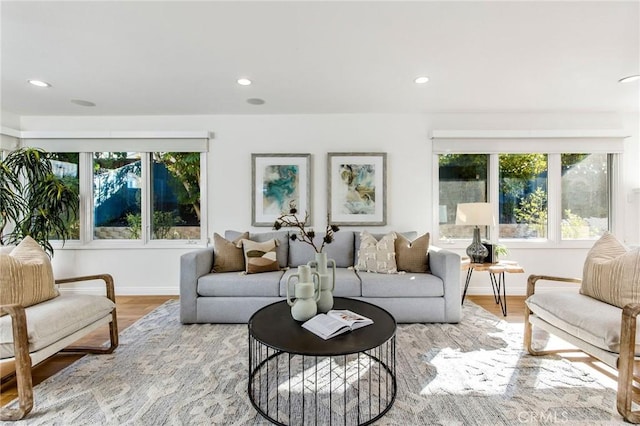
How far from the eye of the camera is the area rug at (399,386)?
1.55 meters

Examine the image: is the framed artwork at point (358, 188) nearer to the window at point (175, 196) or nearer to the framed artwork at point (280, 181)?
the framed artwork at point (280, 181)

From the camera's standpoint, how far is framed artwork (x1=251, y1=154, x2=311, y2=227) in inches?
148

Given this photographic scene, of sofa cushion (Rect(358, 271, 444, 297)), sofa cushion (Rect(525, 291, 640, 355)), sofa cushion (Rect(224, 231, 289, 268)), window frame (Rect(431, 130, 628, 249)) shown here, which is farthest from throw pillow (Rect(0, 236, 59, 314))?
window frame (Rect(431, 130, 628, 249))

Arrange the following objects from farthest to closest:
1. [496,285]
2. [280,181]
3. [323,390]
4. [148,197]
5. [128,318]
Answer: [148,197], [280,181], [496,285], [128,318], [323,390]

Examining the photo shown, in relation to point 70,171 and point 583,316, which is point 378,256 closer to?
point 583,316

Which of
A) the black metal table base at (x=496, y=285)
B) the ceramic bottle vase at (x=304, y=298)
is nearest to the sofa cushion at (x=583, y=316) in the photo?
the black metal table base at (x=496, y=285)

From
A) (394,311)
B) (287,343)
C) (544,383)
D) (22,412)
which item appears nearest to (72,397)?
(22,412)

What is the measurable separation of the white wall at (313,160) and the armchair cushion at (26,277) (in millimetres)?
1742

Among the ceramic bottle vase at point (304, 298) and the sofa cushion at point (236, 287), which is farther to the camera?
the sofa cushion at point (236, 287)

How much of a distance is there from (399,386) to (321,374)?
49cm

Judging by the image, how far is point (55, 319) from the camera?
177cm

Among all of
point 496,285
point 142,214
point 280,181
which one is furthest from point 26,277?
point 496,285

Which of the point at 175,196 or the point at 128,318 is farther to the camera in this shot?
the point at 175,196

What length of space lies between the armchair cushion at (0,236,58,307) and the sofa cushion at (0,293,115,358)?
0.24 ft
